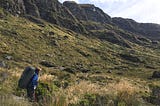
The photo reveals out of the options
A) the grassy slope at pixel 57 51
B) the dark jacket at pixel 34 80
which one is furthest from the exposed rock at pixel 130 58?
the dark jacket at pixel 34 80

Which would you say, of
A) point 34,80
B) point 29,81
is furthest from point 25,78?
point 34,80

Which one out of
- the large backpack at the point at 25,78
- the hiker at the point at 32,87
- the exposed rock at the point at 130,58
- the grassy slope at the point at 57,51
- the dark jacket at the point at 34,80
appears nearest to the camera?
the hiker at the point at 32,87

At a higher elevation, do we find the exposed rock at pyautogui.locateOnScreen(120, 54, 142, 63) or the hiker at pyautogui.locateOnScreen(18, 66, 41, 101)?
the exposed rock at pyautogui.locateOnScreen(120, 54, 142, 63)

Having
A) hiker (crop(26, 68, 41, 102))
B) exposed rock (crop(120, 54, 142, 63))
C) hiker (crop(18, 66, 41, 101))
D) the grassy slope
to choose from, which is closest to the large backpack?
hiker (crop(18, 66, 41, 101))

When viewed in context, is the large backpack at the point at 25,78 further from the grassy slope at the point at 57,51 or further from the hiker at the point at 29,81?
the grassy slope at the point at 57,51

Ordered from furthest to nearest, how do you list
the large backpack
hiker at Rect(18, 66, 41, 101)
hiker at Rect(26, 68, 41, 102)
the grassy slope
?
the grassy slope, the large backpack, hiker at Rect(18, 66, 41, 101), hiker at Rect(26, 68, 41, 102)

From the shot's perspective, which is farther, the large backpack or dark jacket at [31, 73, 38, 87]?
the large backpack

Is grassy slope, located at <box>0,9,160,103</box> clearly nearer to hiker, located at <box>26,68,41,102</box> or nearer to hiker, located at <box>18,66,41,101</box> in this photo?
hiker, located at <box>18,66,41,101</box>

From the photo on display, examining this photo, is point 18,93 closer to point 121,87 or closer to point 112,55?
point 121,87

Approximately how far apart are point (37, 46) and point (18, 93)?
132m

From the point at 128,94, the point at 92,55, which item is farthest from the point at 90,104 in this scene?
the point at 92,55

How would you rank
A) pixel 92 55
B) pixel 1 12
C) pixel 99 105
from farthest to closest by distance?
1. pixel 1 12
2. pixel 92 55
3. pixel 99 105

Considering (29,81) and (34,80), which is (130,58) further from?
(34,80)

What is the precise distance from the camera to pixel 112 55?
174m
